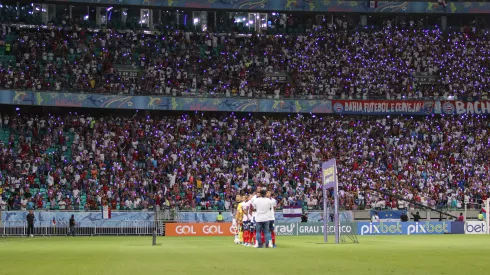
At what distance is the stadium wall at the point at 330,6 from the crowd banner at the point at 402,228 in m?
27.9

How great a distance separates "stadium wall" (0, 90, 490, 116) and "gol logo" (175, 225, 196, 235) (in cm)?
1628

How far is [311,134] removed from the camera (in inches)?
2393

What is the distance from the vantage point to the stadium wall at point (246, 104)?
57.3 metres

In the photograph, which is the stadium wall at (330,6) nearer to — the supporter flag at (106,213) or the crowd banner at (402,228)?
the supporter flag at (106,213)

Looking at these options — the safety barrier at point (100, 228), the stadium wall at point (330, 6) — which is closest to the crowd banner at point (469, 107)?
the stadium wall at point (330, 6)

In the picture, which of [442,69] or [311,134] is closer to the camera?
[311,134]

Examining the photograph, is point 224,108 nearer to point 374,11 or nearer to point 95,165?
point 95,165

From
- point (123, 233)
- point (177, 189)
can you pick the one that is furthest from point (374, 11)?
point (123, 233)

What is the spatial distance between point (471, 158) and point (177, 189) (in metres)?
23.2

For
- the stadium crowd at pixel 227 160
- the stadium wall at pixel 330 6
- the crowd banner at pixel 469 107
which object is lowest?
the stadium crowd at pixel 227 160

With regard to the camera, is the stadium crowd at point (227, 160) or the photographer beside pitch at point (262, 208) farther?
the stadium crowd at point (227, 160)

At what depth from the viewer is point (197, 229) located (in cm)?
4631

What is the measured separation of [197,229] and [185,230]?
2.41 ft

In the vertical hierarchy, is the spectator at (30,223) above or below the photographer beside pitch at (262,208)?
below
